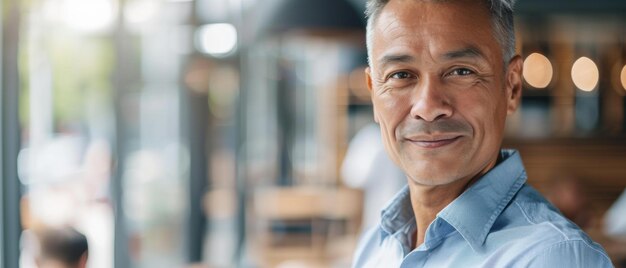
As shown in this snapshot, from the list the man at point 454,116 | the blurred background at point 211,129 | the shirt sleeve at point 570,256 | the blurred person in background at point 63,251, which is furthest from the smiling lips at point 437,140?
the blurred person in background at point 63,251

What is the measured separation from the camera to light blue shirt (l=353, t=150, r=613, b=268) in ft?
3.58

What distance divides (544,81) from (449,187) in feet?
23.5

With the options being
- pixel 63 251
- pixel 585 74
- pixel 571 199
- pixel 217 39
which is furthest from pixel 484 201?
pixel 585 74

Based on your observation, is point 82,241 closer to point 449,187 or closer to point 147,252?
point 449,187

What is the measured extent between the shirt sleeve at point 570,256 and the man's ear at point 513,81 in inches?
13.0

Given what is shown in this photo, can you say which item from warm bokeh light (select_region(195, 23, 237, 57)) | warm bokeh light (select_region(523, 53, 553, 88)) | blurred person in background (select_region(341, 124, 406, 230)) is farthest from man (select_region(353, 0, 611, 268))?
warm bokeh light (select_region(523, 53, 553, 88))

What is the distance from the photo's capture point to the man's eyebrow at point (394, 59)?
1.27 m

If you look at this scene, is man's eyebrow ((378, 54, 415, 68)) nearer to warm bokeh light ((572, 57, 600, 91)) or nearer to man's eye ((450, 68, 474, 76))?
man's eye ((450, 68, 474, 76))

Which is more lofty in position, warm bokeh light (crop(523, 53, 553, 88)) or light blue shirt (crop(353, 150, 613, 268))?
warm bokeh light (crop(523, 53, 553, 88))

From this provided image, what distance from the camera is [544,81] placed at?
8180 mm

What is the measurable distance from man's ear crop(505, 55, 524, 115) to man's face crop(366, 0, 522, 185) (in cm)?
3

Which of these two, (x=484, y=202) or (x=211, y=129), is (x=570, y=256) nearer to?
(x=484, y=202)

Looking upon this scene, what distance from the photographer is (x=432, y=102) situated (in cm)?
124

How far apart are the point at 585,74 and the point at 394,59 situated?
7590 millimetres
